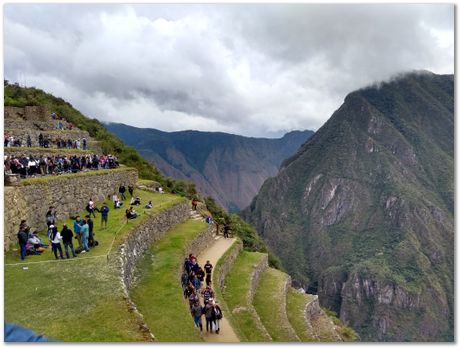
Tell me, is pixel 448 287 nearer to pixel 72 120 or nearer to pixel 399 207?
pixel 399 207

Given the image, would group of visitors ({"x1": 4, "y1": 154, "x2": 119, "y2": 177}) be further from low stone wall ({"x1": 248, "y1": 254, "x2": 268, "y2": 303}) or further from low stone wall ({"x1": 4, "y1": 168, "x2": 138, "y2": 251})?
low stone wall ({"x1": 248, "y1": 254, "x2": 268, "y2": 303})

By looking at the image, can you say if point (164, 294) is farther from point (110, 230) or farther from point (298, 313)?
point (298, 313)

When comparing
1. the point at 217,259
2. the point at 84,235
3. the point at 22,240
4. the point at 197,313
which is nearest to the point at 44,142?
the point at 217,259

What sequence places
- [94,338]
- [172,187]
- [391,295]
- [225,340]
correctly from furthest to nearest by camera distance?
1. [391,295]
2. [172,187]
3. [225,340]
4. [94,338]

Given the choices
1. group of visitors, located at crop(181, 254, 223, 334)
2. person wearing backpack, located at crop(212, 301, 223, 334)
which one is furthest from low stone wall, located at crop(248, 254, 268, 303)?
person wearing backpack, located at crop(212, 301, 223, 334)

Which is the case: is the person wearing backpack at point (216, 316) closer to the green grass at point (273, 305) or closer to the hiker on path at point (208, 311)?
the hiker on path at point (208, 311)

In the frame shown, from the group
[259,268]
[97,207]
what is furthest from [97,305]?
[259,268]

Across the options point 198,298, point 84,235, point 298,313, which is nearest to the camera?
point 198,298
